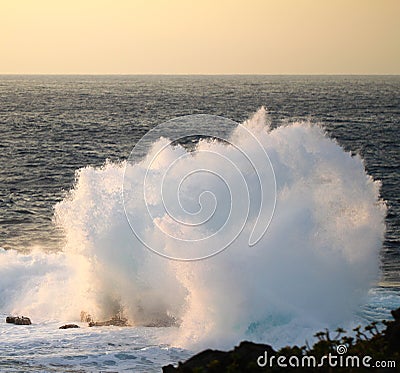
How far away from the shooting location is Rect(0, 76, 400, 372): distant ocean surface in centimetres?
1482

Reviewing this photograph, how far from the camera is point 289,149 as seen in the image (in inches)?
817

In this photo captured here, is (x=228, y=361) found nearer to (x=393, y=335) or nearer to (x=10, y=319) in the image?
(x=393, y=335)

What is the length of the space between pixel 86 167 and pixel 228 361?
17279 mm

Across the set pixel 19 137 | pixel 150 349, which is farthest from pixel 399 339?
pixel 19 137

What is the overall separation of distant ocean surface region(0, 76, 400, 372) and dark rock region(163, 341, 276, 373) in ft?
24.5

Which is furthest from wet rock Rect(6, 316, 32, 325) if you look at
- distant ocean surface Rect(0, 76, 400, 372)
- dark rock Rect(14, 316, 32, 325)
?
distant ocean surface Rect(0, 76, 400, 372)

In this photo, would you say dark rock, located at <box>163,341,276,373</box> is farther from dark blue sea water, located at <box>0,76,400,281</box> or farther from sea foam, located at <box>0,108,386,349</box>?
dark blue sea water, located at <box>0,76,400,281</box>

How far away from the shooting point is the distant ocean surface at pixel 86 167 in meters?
14.8

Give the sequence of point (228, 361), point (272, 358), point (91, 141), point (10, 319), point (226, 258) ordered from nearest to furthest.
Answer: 1. point (228, 361)
2. point (272, 358)
3. point (226, 258)
4. point (10, 319)
5. point (91, 141)

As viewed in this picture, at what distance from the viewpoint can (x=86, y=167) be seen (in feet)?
76.4

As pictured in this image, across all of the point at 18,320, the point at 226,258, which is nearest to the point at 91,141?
the point at 18,320

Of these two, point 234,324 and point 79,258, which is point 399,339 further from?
point 79,258

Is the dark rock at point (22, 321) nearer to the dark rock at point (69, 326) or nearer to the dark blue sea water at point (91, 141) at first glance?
the dark rock at point (69, 326)

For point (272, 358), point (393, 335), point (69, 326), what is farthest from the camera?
point (69, 326)
